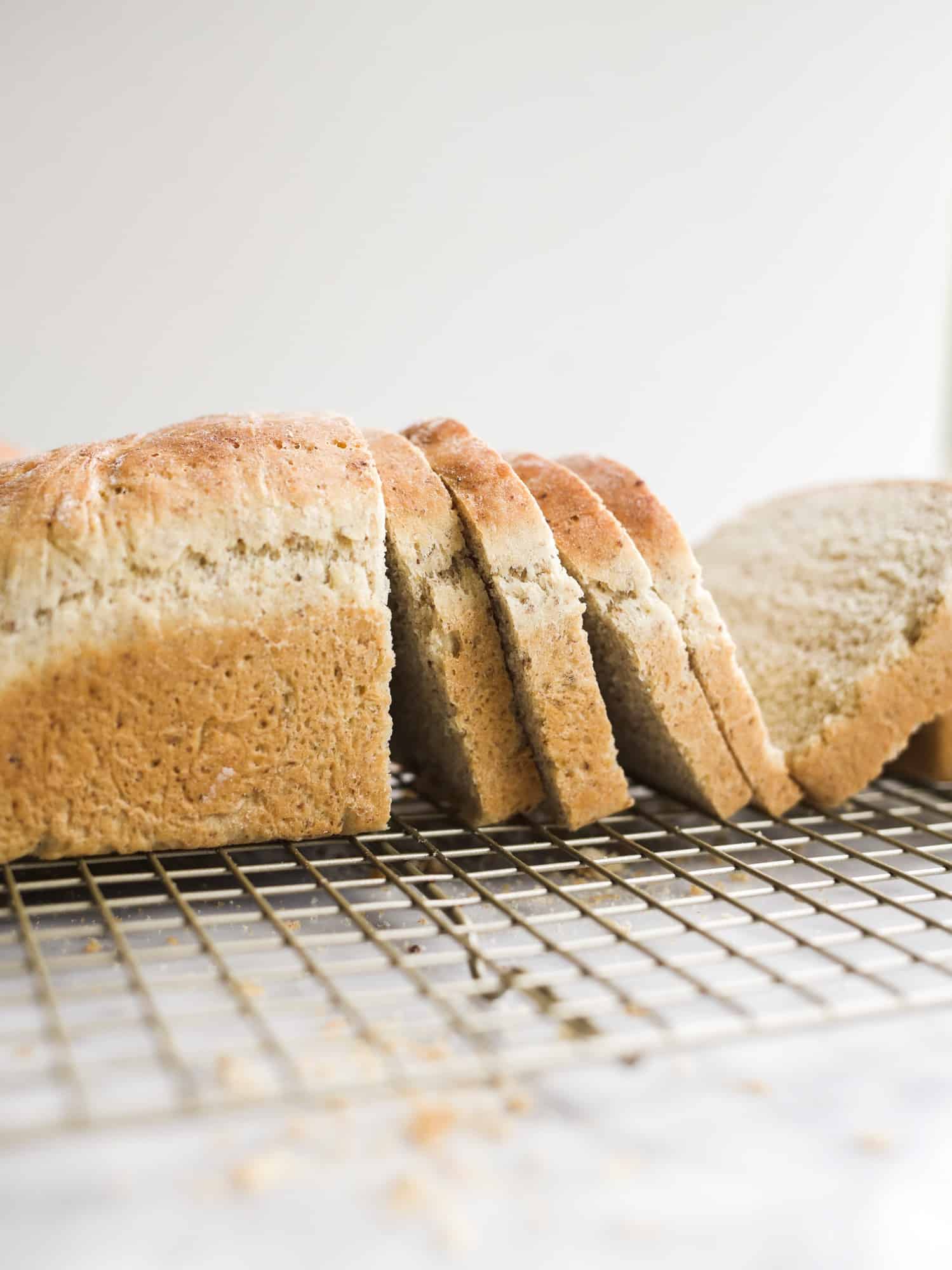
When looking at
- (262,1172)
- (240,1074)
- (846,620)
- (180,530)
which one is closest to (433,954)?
(240,1074)

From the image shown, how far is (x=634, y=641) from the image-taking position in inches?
89.6

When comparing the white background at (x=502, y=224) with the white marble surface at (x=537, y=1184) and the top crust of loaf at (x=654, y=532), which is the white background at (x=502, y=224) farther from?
the white marble surface at (x=537, y=1184)

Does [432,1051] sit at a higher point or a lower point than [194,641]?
lower

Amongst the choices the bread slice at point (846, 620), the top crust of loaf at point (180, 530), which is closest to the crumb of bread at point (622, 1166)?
the top crust of loaf at point (180, 530)

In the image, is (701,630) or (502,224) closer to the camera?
(701,630)

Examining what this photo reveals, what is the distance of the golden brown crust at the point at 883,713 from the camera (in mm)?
2500

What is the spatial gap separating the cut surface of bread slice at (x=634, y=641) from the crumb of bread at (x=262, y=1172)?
1.24 meters

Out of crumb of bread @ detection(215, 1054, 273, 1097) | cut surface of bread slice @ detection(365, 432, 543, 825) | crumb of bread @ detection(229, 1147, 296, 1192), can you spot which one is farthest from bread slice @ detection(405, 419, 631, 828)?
crumb of bread @ detection(229, 1147, 296, 1192)

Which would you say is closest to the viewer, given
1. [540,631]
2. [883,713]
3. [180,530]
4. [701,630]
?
[180,530]

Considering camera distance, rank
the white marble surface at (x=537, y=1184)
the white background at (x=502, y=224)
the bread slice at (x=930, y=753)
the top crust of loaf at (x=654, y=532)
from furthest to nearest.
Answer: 1. the white background at (x=502, y=224)
2. the bread slice at (x=930, y=753)
3. the top crust of loaf at (x=654, y=532)
4. the white marble surface at (x=537, y=1184)

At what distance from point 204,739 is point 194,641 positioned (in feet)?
0.59

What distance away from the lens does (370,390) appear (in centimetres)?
670

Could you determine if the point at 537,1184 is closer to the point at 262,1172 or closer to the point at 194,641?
the point at 262,1172

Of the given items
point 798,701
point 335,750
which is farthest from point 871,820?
point 335,750
